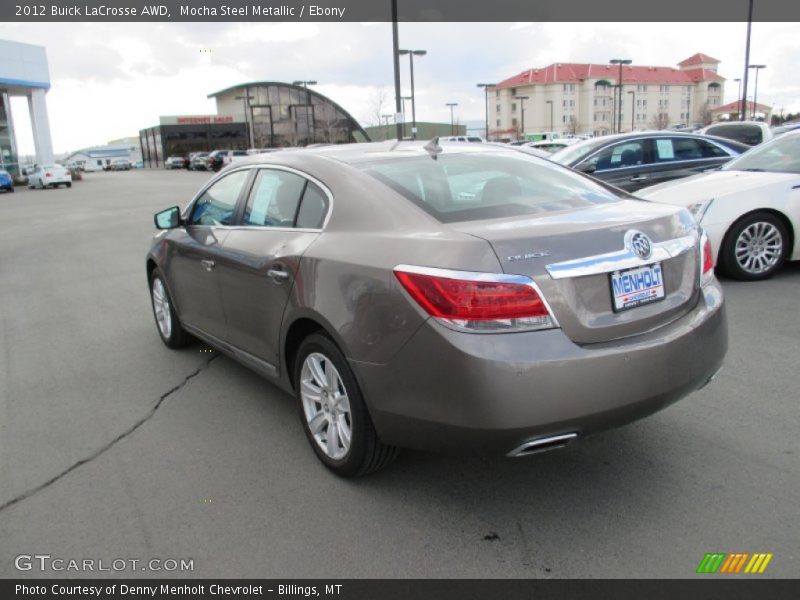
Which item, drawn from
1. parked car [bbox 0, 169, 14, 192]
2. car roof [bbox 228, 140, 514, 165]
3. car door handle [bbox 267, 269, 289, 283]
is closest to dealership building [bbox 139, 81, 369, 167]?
parked car [bbox 0, 169, 14, 192]

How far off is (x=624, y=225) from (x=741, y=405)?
172cm

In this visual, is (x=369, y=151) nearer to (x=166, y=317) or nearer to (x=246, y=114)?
(x=166, y=317)

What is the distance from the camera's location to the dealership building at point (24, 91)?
46.7 meters

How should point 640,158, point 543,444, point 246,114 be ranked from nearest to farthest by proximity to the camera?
1. point 543,444
2. point 640,158
3. point 246,114

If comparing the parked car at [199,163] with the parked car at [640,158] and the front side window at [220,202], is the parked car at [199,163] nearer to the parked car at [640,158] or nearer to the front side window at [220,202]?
the parked car at [640,158]

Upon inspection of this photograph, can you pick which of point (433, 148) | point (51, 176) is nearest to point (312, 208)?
point (433, 148)

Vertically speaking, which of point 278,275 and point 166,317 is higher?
point 278,275

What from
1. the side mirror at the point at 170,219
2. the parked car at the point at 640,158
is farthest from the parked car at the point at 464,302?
the parked car at the point at 640,158

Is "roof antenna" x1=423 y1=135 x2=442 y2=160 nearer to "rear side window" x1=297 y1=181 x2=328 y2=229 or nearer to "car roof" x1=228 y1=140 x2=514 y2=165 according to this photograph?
"car roof" x1=228 y1=140 x2=514 y2=165

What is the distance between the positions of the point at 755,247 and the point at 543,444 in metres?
5.44

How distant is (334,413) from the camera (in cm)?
330

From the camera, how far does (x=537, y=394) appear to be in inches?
100

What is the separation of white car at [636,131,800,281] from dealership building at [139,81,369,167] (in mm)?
94666
